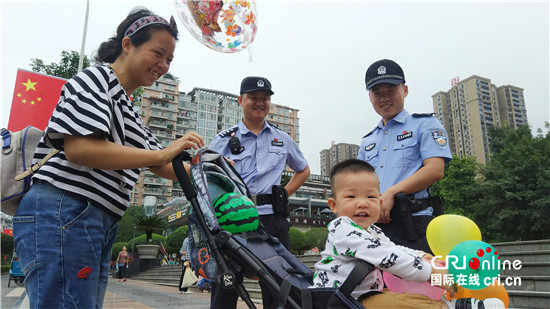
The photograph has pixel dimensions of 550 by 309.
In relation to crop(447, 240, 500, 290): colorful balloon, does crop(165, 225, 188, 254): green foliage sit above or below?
below

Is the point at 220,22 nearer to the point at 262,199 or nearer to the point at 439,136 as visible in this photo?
the point at 262,199

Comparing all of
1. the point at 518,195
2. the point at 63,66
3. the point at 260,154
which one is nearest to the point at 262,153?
the point at 260,154

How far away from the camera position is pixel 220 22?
3.82m

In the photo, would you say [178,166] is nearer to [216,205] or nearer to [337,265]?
[216,205]

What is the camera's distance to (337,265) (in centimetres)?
175

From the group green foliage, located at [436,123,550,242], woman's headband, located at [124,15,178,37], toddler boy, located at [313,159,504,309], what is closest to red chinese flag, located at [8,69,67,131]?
woman's headband, located at [124,15,178,37]

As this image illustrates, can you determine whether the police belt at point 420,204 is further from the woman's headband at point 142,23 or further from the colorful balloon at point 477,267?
the woman's headband at point 142,23

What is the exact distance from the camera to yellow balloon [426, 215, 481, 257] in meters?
1.82

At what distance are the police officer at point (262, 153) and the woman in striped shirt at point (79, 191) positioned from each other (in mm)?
1321

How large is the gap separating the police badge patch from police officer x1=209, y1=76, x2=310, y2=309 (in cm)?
120

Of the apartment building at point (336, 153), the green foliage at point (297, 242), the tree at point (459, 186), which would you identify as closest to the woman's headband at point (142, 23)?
the green foliage at point (297, 242)

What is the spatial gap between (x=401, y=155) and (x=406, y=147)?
0.22 ft

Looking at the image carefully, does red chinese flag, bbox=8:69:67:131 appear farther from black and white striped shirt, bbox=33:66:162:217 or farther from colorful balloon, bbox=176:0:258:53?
black and white striped shirt, bbox=33:66:162:217

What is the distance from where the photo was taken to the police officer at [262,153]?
283 cm
